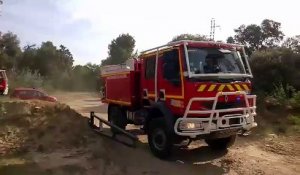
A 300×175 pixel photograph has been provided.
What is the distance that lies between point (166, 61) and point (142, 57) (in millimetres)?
1526

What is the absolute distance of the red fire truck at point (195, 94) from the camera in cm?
816

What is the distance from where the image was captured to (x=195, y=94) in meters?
8.15

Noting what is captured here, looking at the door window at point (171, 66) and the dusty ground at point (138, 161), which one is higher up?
the door window at point (171, 66)

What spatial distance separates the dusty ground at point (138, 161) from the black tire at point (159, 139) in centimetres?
19

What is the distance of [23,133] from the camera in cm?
941

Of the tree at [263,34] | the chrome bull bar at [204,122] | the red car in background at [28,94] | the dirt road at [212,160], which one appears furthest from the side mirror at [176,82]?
the tree at [263,34]

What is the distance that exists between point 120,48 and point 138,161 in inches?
2296

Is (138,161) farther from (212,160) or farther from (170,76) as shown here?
(170,76)

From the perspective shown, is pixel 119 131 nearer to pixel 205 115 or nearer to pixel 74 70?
pixel 205 115

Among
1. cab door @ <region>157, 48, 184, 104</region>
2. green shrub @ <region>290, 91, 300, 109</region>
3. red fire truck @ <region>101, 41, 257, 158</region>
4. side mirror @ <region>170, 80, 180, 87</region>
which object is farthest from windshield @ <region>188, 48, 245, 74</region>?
green shrub @ <region>290, 91, 300, 109</region>

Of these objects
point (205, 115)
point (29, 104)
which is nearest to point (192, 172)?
point (205, 115)

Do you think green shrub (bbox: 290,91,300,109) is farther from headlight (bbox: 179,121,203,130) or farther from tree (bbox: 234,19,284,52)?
tree (bbox: 234,19,284,52)

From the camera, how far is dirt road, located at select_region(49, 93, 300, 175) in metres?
8.29

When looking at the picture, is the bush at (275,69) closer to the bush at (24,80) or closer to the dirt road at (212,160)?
the dirt road at (212,160)
